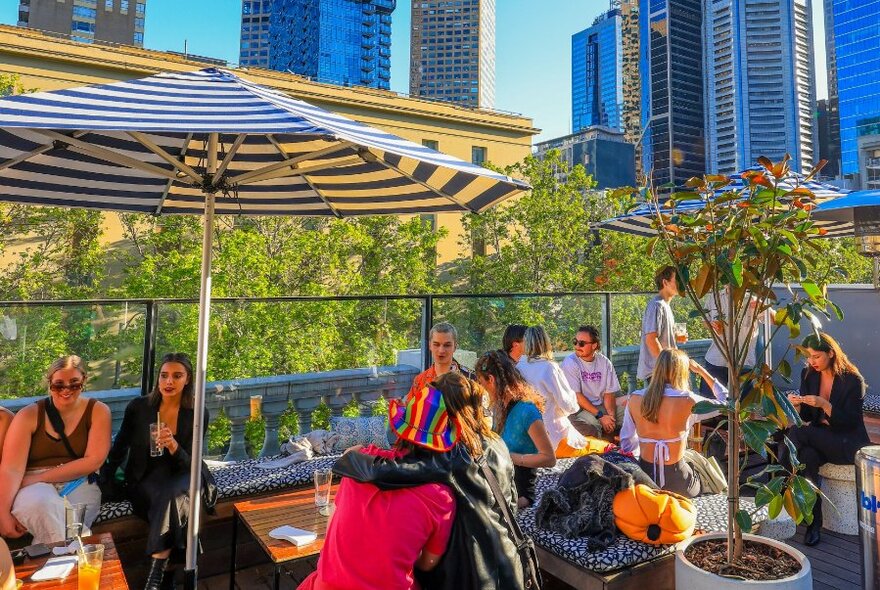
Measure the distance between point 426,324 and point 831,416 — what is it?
3.38m

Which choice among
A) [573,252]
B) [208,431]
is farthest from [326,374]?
[573,252]

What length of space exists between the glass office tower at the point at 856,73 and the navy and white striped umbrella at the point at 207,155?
395ft

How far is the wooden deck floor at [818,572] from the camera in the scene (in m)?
3.35

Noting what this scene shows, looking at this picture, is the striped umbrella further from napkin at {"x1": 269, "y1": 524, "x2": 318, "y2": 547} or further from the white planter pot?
the white planter pot

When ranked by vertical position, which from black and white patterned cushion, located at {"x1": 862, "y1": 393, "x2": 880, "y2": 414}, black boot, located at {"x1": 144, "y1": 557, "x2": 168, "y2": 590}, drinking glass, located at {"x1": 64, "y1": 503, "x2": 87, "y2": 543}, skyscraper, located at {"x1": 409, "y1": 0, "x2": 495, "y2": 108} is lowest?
black boot, located at {"x1": 144, "y1": 557, "x2": 168, "y2": 590}

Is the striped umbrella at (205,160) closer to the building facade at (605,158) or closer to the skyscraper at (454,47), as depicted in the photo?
the building facade at (605,158)

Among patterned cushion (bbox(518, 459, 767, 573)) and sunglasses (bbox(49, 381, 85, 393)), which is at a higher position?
sunglasses (bbox(49, 381, 85, 393))

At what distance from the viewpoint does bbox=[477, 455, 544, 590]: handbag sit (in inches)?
82.2

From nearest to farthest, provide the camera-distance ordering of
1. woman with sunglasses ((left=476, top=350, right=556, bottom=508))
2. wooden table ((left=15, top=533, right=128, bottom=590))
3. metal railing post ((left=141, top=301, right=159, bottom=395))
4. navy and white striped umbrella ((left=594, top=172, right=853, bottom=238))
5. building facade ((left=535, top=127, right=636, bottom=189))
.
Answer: wooden table ((left=15, top=533, right=128, bottom=590))
woman with sunglasses ((left=476, top=350, right=556, bottom=508))
metal railing post ((left=141, top=301, right=159, bottom=395))
navy and white striped umbrella ((left=594, top=172, right=853, bottom=238))
building facade ((left=535, top=127, right=636, bottom=189))

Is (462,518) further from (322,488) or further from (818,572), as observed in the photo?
(818,572)

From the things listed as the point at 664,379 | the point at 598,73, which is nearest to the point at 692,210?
the point at 664,379

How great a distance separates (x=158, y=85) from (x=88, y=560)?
2025 millimetres

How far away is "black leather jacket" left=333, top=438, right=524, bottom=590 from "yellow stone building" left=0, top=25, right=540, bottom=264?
2859cm

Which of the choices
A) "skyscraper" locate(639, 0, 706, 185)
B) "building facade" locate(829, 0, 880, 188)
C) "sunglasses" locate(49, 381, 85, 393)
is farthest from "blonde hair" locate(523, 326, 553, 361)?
"building facade" locate(829, 0, 880, 188)
